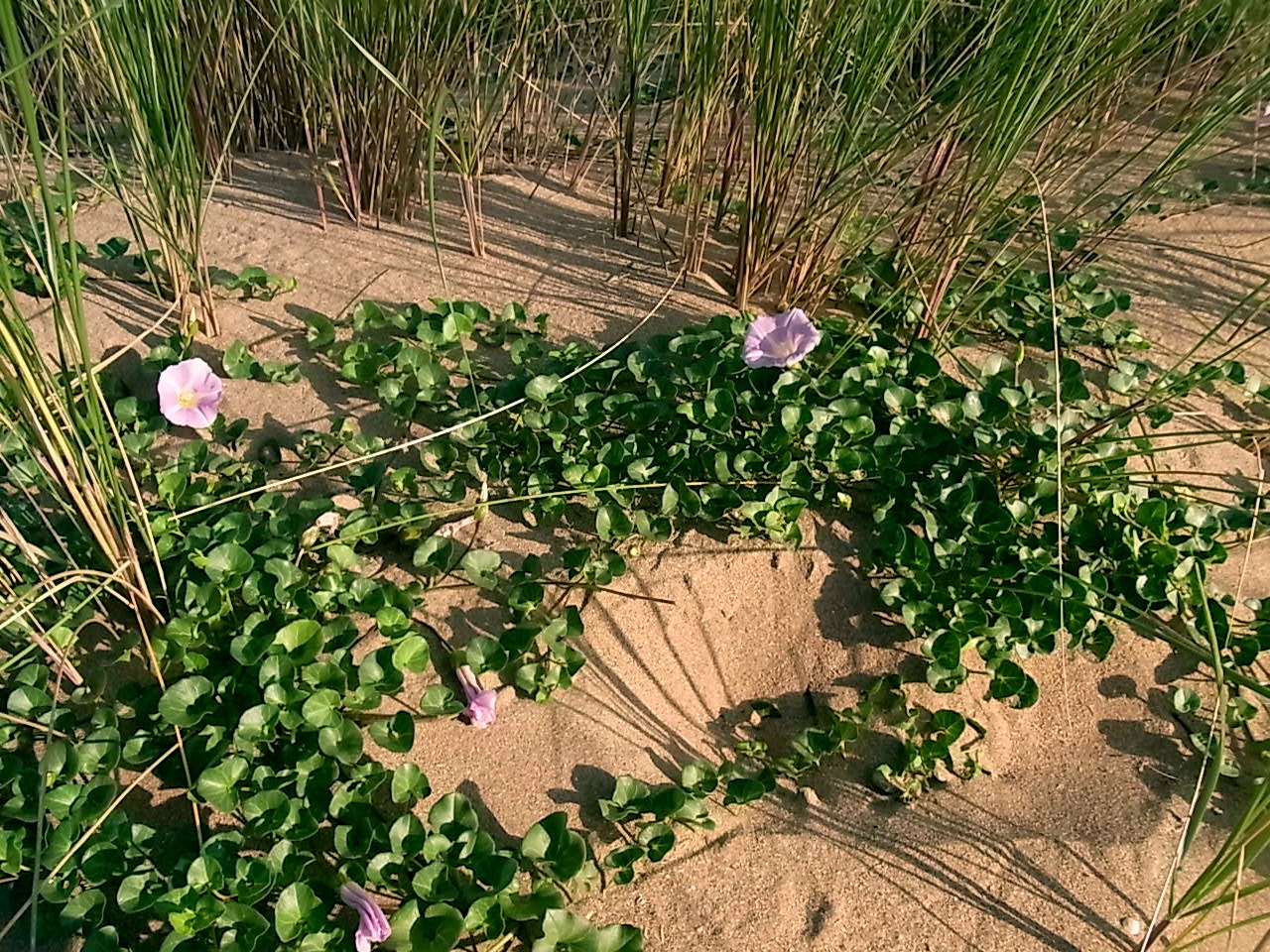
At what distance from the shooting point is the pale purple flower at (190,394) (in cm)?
184

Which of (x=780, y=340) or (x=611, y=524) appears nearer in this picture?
(x=611, y=524)

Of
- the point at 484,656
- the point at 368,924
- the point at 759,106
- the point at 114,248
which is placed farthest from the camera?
the point at 114,248

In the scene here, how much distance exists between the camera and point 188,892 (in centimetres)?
126

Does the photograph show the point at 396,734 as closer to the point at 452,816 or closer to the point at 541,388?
the point at 452,816

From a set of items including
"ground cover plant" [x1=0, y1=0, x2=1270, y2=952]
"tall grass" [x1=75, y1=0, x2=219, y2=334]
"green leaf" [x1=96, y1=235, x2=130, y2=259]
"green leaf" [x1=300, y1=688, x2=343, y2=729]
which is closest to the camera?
"ground cover plant" [x1=0, y1=0, x2=1270, y2=952]

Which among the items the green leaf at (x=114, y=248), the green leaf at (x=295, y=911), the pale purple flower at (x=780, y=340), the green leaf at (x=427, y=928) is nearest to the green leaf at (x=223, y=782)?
the green leaf at (x=295, y=911)

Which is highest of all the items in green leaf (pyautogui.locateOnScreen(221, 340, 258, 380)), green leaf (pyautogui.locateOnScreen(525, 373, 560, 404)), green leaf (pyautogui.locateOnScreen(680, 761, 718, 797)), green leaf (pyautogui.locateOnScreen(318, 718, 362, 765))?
green leaf (pyautogui.locateOnScreen(525, 373, 560, 404))

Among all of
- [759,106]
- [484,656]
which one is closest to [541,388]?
[484,656]

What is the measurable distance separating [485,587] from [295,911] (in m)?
0.58

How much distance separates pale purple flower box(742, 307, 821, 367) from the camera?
6.10 feet

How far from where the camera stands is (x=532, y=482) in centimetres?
180

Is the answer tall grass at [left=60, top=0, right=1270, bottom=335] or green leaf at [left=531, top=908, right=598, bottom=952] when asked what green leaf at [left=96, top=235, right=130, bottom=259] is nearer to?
tall grass at [left=60, top=0, right=1270, bottom=335]

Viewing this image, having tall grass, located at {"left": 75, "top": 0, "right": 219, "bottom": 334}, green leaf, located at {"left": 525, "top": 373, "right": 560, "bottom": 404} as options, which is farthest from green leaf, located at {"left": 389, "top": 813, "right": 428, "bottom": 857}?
tall grass, located at {"left": 75, "top": 0, "right": 219, "bottom": 334}

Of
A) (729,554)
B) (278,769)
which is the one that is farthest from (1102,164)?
(278,769)
